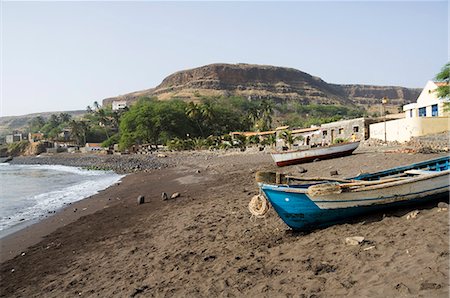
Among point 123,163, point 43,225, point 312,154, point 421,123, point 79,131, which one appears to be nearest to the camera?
point 43,225

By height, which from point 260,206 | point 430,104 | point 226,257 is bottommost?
point 226,257

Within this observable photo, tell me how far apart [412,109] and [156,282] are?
3312 cm

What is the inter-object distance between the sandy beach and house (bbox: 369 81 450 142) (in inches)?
647

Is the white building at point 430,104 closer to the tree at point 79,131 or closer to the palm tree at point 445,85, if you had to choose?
the palm tree at point 445,85

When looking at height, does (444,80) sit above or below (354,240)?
above

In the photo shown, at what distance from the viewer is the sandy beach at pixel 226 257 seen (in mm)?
4230

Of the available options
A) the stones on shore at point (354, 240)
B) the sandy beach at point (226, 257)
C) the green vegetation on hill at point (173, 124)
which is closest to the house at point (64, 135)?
the green vegetation on hill at point (173, 124)

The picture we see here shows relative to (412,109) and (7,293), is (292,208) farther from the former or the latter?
(412,109)

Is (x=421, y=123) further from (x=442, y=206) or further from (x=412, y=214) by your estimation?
(x=412, y=214)

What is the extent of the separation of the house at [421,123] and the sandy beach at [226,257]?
16.4 metres

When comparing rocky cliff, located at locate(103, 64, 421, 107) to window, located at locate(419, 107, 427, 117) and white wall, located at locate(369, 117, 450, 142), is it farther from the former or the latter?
white wall, located at locate(369, 117, 450, 142)

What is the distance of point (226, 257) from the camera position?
20.1 ft

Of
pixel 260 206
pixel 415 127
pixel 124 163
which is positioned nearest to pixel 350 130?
pixel 415 127

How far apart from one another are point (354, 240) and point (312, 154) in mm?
14536
